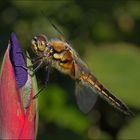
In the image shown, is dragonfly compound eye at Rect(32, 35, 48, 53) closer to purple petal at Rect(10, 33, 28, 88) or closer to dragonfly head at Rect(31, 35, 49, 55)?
dragonfly head at Rect(31, 35, 49, 55)

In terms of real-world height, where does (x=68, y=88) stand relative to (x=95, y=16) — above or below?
below

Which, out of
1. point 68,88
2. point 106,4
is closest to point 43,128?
point 68,88

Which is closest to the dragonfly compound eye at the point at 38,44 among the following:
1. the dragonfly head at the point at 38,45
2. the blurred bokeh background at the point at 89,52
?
the dragonfly head at the point at 38,45

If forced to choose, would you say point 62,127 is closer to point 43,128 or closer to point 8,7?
point 43,128

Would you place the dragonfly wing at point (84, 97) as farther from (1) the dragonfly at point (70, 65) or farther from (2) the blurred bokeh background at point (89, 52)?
(2) the blurred bokeh background at point (89, 52)

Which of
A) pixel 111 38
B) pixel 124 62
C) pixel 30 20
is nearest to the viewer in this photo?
pixel 124 62

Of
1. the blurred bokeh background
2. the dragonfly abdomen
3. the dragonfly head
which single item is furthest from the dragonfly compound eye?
the blurred bokeh background
